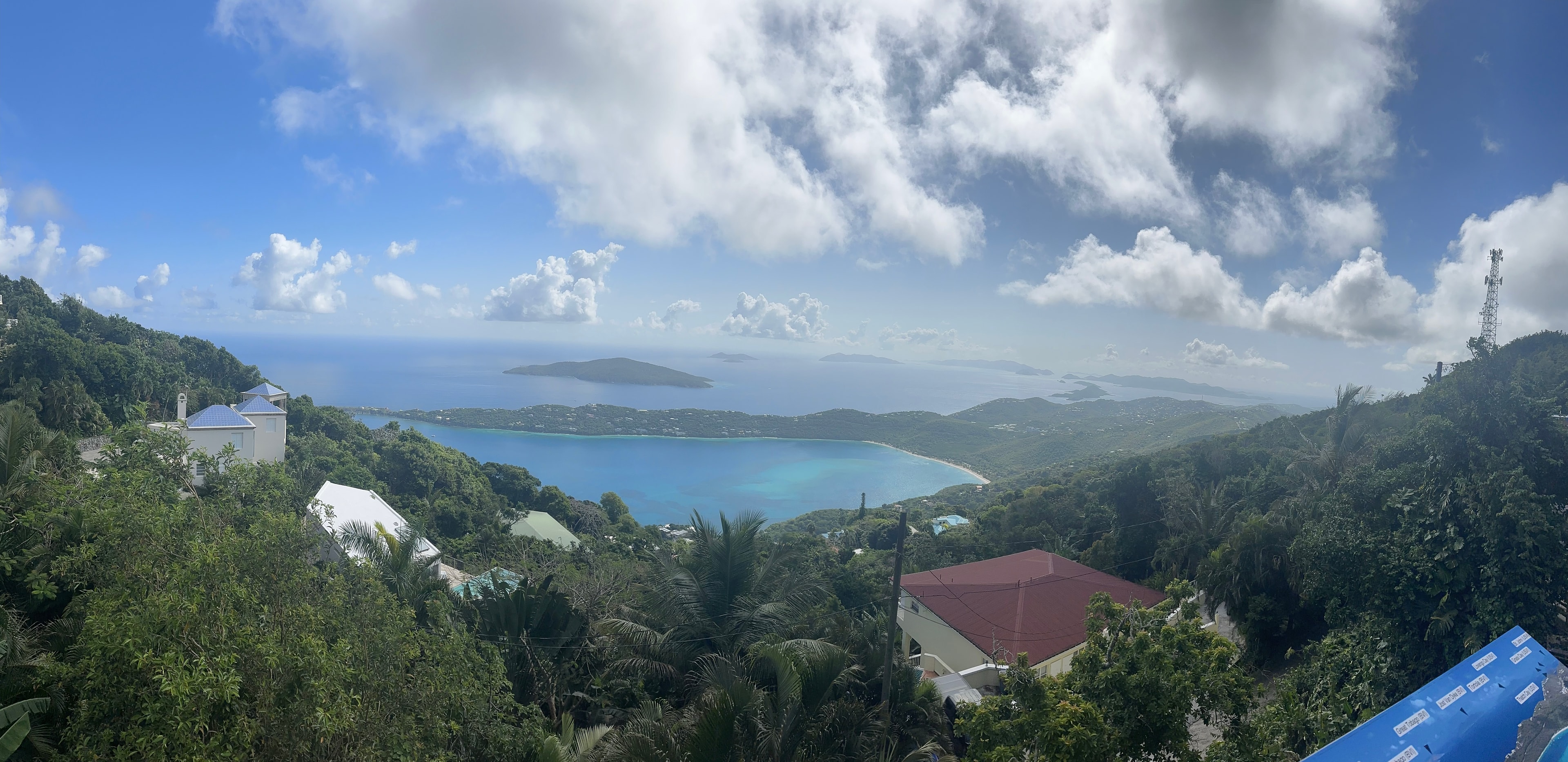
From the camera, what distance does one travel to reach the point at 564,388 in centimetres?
12125

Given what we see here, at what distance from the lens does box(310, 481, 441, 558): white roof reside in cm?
1545

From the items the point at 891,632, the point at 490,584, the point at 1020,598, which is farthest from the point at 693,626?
the point at 1020,598

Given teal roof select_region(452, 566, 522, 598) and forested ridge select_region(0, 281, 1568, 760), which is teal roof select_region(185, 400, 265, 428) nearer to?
forested ridge select_region(0, 281, 1568, 760)

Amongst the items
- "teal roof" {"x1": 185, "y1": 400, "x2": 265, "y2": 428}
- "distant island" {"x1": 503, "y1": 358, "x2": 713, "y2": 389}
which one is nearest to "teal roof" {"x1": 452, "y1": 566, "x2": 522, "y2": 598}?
"teal roof" {"x1": 185, "y1": 400, "x2": 265, "y2": 428}

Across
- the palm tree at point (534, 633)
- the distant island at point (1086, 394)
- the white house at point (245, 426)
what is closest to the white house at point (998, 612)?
the palm tree at point (534, 633)

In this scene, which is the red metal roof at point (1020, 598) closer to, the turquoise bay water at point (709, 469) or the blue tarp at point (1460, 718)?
the blue tarp at point (1460, 718)

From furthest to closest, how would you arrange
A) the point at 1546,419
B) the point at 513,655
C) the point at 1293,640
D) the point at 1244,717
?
1. the point at 1293,640
2. the point at 1546,419
3. the point at 513,655
4. the point at 1244,717

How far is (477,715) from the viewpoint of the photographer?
15.4 feet

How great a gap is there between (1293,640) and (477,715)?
44.0 ft

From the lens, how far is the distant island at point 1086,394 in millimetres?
Result: 122919

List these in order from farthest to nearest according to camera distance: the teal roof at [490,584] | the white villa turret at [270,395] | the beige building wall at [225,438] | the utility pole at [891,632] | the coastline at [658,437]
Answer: the coastline at [658,437]
the white villa turret at [270,395]
the beige building wall at [225,438]
the teal roof at [490,584]
the utility pole at [891,632]

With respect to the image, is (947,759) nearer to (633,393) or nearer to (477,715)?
(477,715)

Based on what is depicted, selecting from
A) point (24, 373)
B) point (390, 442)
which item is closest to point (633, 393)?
point (390, 442)

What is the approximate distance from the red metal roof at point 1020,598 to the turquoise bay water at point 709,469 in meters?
36.5
